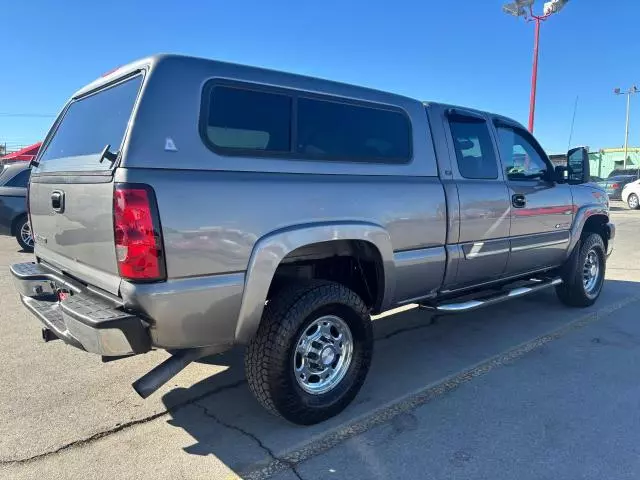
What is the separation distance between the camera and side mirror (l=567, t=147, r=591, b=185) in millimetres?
5199

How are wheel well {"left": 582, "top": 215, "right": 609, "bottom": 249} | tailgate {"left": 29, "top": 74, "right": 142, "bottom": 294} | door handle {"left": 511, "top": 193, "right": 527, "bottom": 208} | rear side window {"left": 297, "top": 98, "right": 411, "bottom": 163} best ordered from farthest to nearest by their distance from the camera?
1. wheel well {"left": 582, "top": 215, "right": 609, "bottom": 249}
2. door handle {"left": 511, "top": 193, "right": 527, "bottom": 208}
3. rear side window {"left": 297, "top": 98, "right": 411, "bottom": 163}
4. tailgate {"left": 29, "top": 74, "right": 142, "bottom": 294}

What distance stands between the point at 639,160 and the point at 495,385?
48406 mm

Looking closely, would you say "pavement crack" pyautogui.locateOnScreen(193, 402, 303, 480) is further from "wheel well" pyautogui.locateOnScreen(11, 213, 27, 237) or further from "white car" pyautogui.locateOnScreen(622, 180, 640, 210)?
"white car" pyautogui.locateOnScreen(622, 180, 640, 210)

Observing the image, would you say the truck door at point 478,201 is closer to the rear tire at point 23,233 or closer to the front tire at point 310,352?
the front tire at point 310,352

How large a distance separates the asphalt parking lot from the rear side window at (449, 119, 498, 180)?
5.10ft

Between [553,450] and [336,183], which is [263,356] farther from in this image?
[553,450]

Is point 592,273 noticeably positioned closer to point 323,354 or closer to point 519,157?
point 519,157

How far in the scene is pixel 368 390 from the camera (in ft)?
11.9

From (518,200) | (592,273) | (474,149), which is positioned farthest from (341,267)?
(592,273)

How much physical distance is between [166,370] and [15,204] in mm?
8182

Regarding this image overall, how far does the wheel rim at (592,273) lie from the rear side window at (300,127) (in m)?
3.38

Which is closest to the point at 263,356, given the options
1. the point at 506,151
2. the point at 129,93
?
the point at 129,93

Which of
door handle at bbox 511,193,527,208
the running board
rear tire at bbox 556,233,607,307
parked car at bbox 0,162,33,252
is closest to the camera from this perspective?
the running board

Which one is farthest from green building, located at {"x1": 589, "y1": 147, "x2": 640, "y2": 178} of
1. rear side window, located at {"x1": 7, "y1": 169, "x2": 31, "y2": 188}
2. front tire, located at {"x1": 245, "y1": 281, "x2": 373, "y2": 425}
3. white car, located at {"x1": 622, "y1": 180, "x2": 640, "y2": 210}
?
front tire, located at {"x1": 245, "y1": 281, "x2": 373, "y2": 425}
